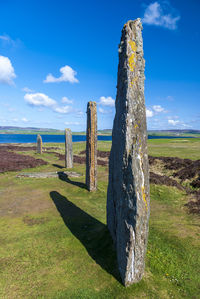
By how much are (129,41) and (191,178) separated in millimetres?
14237

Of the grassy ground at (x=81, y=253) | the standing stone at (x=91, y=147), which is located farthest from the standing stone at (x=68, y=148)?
the grassy ground at (x=81, y=253)

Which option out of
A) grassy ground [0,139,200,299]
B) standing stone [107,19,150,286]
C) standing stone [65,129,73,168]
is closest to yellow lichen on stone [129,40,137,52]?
standing stone [107,19,150,286]

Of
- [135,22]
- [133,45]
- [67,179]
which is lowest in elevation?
[67,179]

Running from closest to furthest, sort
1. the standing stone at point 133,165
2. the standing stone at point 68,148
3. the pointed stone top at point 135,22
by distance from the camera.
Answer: the standing stone at point 133,165 < the pointed stone top at point 135,22 < the standing stone at point 68,148

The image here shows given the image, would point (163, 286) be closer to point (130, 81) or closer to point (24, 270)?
point (24, 270)

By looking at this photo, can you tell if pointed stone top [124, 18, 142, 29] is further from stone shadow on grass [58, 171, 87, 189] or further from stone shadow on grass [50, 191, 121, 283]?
stone shadow on grass [58, 171, 87, 189]

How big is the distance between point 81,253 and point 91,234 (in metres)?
1.33

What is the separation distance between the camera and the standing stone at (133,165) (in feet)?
17.2

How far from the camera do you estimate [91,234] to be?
26.6 feet

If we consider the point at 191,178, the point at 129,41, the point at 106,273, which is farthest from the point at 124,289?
the point at 191,178

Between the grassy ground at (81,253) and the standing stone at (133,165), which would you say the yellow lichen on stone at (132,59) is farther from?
the grassy ground at (81,253)

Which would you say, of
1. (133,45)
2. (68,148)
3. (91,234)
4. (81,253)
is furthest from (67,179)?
(133,45)

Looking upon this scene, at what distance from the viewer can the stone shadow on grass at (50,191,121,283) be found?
20.7 ft

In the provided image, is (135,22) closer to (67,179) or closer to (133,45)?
(133,45)
